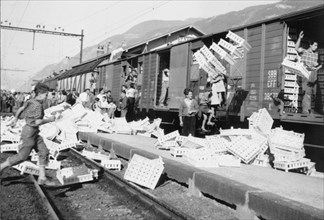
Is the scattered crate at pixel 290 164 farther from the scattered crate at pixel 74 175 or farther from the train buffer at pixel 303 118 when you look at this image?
the scattered crate at pixel 74 175

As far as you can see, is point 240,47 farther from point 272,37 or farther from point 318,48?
point 318,48

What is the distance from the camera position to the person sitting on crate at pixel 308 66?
8078 millimetres

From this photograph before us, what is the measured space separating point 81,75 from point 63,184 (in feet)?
74.9

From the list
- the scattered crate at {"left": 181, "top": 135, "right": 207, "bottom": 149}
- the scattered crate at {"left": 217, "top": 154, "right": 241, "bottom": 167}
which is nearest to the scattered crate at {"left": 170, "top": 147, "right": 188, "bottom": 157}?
the scattered crate at {"left": 181, "top": 135, "right": 207, "bottom": 149}

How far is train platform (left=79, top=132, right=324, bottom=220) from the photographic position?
155 inches

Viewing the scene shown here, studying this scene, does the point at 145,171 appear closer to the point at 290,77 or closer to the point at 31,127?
the point at 31,127

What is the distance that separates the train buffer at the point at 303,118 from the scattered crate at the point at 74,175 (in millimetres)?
4764

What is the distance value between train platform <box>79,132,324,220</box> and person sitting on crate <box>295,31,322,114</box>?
244 cm

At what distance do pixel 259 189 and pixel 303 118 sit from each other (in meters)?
3.34

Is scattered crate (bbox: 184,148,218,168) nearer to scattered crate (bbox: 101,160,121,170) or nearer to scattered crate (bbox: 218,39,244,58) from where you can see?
scattered crate (bbox: 101,160,121,170)

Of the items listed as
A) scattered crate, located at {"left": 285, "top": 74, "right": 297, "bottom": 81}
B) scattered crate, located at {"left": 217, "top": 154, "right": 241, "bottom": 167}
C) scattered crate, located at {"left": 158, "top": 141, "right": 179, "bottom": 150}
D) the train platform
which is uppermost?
scattered crate, located at {"left": 285, "top": 74, "right": 297, "bottom": 81}

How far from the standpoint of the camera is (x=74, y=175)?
633cm

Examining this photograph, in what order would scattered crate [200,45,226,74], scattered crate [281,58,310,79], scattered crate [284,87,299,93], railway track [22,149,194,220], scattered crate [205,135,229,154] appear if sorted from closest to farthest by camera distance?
1. railway track [22,149,194,220]
2. scattered crate [281,58,310,79]
3. scattered crate [205,135,229,154]
4. scattered crate [284,87,299,93]
5. scattered crate [200,45,226,74]

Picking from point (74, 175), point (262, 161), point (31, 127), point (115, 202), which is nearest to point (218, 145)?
point (262, 161)
